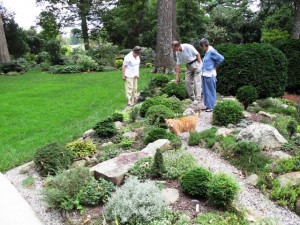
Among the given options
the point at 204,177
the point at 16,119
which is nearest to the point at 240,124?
the point at 204,177

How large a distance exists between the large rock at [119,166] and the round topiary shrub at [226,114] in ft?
6.15

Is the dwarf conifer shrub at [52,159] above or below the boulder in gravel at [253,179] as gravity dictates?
above

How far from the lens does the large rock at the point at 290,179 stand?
4.66 meters

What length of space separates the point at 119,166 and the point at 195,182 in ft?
4.12

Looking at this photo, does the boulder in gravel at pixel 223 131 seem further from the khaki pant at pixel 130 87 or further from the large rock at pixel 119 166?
the khaki pant at pixel 130 87

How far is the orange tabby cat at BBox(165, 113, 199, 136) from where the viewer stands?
6449mm

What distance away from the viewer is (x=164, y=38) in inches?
584

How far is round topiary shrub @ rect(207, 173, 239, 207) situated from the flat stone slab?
2.15m

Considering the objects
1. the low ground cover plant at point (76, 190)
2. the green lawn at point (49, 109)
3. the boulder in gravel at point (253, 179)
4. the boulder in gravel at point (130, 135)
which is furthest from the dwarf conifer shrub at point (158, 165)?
the green lawn at point (49, 109)

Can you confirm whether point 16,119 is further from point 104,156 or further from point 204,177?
point 204,177

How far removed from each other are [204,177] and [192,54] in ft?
16.8

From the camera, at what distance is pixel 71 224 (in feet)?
13.2

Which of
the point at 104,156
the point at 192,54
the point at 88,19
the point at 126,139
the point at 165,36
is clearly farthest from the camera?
the point at 88,19

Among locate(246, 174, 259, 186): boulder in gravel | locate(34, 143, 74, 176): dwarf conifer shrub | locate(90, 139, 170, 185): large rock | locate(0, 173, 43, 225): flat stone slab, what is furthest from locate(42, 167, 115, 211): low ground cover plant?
locate(246, 174, 259, 186): boulder in gravel
